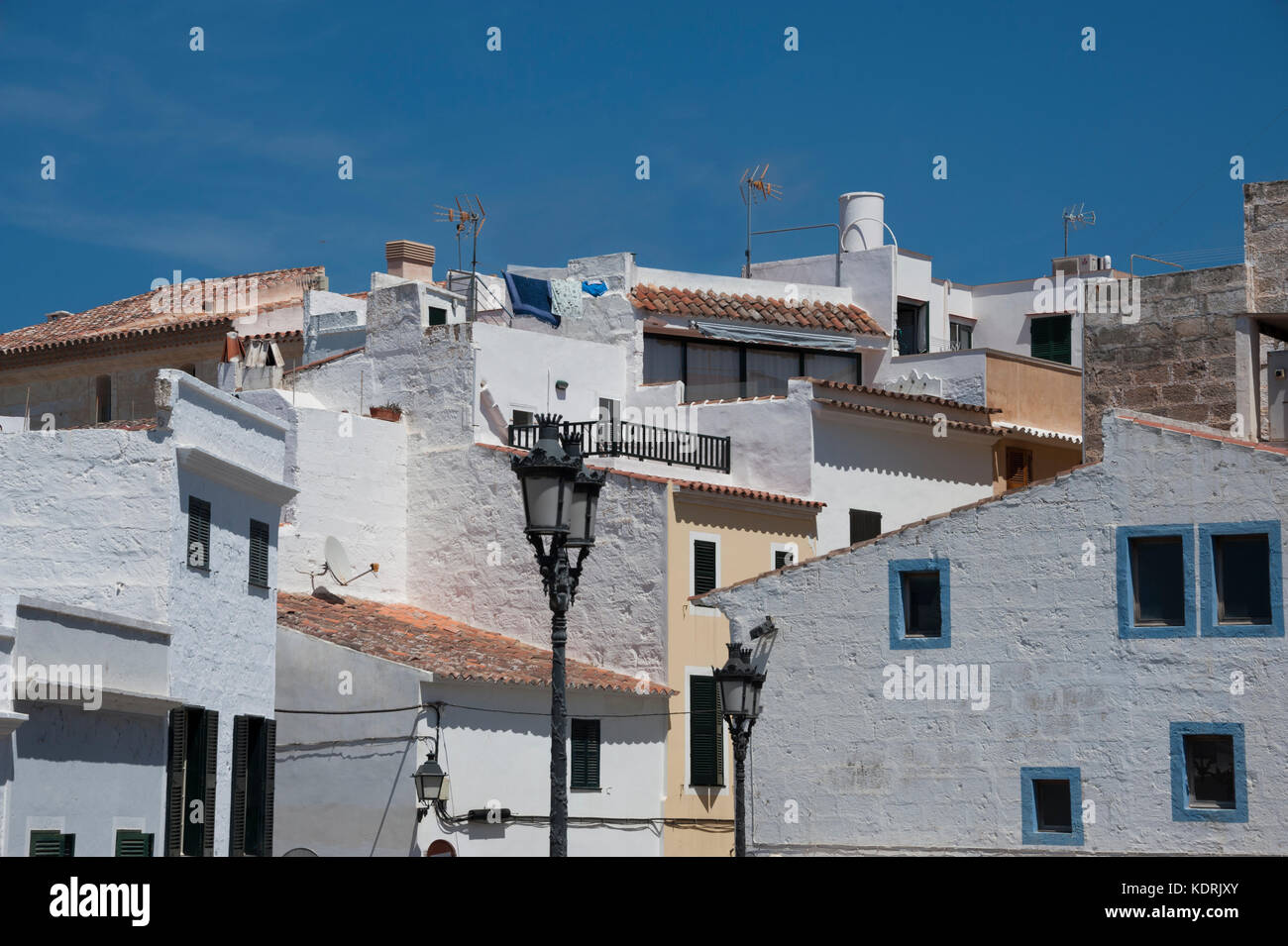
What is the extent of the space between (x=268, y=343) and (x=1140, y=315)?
1973 cm

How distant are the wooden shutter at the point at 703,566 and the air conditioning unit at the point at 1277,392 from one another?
1122cm

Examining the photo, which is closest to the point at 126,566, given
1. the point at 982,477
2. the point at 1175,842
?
the point at 1175,842

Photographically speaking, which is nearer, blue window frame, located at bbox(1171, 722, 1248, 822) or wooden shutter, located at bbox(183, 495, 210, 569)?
blue window frame, located at bbox(1171, 722, 1248, 822)

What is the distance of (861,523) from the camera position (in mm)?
33625

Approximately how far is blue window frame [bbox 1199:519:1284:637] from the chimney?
80.8ft

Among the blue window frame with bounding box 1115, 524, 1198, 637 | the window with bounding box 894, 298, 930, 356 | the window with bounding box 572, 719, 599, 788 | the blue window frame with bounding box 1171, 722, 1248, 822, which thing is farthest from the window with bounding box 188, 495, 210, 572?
the window with bounding box 894, 298, 930, 356

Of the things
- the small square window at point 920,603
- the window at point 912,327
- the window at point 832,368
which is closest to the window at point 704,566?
the window at point 832,368

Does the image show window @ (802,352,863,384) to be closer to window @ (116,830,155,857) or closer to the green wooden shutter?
the green wooden shutter

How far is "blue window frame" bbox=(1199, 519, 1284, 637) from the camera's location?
1850 cm

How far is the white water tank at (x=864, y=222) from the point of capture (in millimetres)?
41406

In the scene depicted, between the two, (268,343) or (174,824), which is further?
(268,343)

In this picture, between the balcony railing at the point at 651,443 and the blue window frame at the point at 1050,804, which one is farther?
the balcony railing at the point at 651,443

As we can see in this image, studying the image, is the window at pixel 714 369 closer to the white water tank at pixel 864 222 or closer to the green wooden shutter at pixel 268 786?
the white water tank at pixel 864 222
